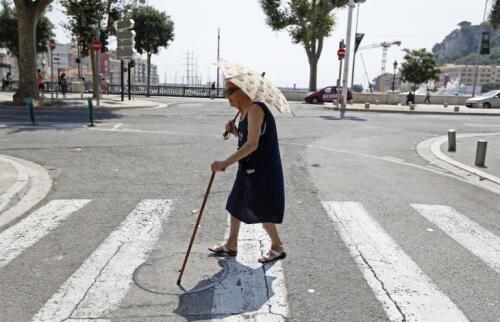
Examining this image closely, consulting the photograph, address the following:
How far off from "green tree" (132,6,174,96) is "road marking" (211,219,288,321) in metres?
51.1

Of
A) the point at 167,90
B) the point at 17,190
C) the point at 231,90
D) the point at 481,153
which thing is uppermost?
the point at 231,90

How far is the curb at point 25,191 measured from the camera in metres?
5.77

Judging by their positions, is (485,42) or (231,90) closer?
(231,90)

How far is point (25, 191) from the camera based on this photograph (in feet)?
22.0

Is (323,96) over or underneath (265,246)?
over

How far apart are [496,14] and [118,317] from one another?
1397 inches

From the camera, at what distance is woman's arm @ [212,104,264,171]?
12.5 ft

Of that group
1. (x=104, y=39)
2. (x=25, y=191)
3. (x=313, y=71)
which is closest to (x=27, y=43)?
(x=104, y=39)

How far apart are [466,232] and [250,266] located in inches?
115

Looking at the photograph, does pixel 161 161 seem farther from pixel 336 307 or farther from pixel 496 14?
pixel 496 14

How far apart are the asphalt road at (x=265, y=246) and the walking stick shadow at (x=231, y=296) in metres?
0.02

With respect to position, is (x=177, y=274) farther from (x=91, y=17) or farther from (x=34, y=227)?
(x=91, y=17)

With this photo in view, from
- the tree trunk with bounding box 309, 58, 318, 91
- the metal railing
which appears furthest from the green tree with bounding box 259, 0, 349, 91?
the metal railing

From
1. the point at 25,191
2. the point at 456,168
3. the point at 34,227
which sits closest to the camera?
the point at 34,227
